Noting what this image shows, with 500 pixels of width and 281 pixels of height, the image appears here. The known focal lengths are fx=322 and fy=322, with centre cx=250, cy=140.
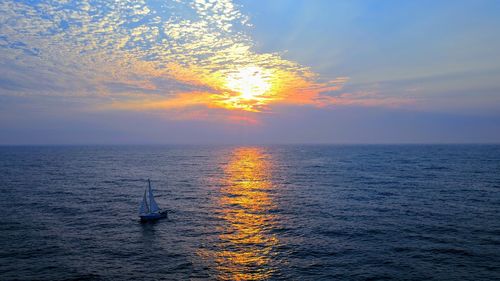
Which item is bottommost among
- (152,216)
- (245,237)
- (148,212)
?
(245,237)

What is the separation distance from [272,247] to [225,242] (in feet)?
24.1

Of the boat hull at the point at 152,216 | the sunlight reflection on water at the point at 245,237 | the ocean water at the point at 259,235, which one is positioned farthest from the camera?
the boat hull at the point at 152,216

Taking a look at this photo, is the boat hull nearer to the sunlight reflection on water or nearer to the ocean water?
the ocean water

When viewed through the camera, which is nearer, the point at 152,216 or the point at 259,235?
the point at 259,235

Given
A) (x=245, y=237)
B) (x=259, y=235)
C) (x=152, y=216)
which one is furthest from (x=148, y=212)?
(x=259, y=235)

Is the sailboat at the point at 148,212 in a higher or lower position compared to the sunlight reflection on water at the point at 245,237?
higher

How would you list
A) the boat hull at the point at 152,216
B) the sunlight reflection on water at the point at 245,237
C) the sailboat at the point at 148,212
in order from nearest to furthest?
the sunlight reflection on water at the point at 245,237
the boat hull at the point at 152,216
the sailboat at the point at 148,212

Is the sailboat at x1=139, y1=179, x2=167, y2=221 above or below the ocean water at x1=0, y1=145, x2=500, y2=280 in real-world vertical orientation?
above

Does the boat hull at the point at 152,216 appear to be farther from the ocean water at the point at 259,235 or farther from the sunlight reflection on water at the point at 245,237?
the sunlight reflection on water at the point at 245,237

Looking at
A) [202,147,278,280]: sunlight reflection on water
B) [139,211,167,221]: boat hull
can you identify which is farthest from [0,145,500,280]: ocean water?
[139,211,167,221]: boat hull

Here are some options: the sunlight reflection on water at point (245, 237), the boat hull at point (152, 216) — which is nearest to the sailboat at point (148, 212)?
the boat hull at point (152, 216)

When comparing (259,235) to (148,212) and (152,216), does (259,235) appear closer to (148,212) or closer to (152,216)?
(152,216)

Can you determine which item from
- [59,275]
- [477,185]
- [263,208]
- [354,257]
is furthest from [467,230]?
[59,275]

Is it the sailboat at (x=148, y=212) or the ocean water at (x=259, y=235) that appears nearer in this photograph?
the ocean water at (x=259, y=235)
